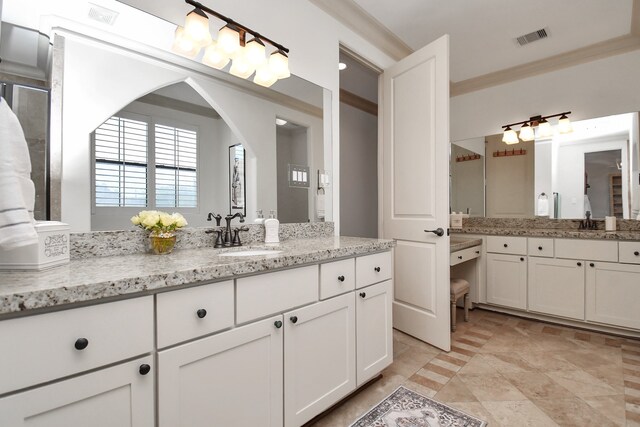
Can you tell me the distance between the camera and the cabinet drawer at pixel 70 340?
0.68 m

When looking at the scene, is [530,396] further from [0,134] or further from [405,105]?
[0,134]

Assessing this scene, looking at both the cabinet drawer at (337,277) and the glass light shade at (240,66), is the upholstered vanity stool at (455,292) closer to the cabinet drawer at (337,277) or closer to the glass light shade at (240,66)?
the cabinet drawer at (337,277)

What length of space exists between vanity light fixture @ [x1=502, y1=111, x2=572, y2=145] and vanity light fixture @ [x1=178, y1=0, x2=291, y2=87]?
276cm

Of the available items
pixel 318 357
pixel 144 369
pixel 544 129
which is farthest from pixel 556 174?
pixel 144 369

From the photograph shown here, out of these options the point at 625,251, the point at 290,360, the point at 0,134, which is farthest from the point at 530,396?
the point at 0,134

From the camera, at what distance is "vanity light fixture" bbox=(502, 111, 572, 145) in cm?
302

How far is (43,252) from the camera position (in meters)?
0.92

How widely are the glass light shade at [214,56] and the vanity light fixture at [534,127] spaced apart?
3141mm

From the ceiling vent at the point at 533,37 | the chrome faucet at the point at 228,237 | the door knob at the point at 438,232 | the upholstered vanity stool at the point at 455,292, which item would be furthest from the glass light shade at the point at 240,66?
the ceiling vent at the point at 533,37

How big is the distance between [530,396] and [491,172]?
8.07 ft

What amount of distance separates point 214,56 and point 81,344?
1.46m

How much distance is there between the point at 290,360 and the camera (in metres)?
1.28

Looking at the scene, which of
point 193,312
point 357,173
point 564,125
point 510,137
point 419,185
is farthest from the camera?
point 357,173

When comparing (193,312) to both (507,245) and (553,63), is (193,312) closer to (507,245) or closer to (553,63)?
(507,245)
